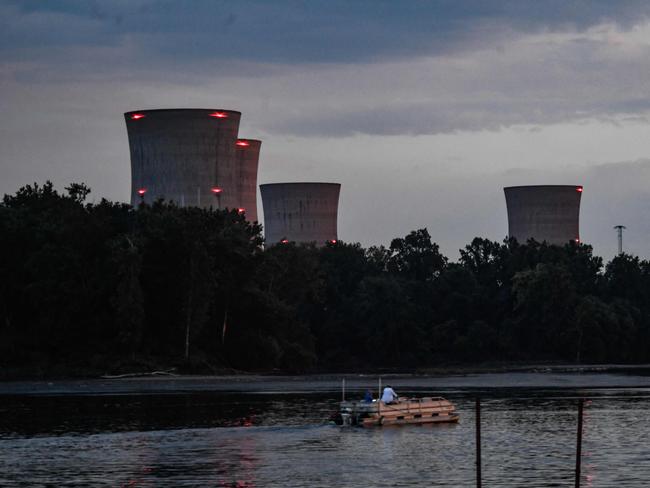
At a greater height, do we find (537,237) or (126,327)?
(537,237)

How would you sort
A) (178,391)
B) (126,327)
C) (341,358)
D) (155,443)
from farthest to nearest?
(341,358)
(126,327)
(178,391)
(155,443)

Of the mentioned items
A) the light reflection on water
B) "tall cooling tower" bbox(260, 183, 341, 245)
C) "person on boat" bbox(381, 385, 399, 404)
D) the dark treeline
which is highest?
"tall cooling tower" bbox(260, 183, 341, 245)

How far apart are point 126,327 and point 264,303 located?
41.8ft

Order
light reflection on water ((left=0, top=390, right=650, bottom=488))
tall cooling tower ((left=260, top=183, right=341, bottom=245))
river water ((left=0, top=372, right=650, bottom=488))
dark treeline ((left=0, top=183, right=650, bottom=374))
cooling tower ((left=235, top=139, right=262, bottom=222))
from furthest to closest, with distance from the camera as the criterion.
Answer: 1. tall cooling tower ((left=260, top=183, right=341, bottom=245))
2. cooling tower ((left=235, top=139, right=262, bottom=222))
3. dark treeline ((left=0, top=183, right=650, bottom=374))
4. river water ((left=0, top=372, right=650, bottom=488))
5. light reflection on water ((left=0, top=390, right=650, bottom=488))

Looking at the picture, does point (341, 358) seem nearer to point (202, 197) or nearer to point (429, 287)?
point (429, 287)

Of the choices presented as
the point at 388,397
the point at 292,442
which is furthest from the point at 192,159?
the point at 292,442

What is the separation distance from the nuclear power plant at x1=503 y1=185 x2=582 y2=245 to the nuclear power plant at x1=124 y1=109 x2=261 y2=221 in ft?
154

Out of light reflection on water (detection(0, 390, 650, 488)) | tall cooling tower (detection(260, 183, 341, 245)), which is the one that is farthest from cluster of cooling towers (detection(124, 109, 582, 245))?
light reflection on water (detection(0, 390, 650, 488))

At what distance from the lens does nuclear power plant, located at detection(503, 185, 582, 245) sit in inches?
6176

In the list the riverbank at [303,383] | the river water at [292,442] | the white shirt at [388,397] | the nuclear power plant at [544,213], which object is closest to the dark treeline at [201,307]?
the riverbank at [303,383]

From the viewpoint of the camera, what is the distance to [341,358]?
14450 centimetres

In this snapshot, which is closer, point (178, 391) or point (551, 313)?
point (178, 391)

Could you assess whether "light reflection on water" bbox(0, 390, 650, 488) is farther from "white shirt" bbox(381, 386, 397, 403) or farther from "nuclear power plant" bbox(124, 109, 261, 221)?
"nuclear power plant" bbox(124, 109, 261, 221)

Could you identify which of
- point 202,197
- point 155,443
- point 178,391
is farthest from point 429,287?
point 155,443
